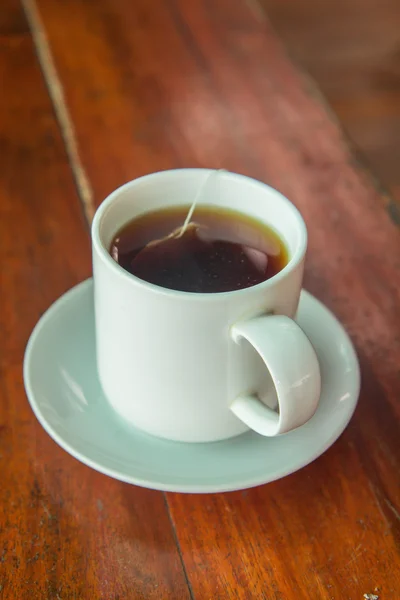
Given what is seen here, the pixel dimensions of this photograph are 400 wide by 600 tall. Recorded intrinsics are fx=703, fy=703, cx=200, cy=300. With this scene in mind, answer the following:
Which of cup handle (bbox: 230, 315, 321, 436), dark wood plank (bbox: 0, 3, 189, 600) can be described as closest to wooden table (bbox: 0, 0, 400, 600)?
dark wood plank (bbox: 0, 3, 189, 600)

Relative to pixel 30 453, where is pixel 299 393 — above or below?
above

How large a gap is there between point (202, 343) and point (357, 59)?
3.29 feet

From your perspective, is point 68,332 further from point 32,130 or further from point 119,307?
point 32,130

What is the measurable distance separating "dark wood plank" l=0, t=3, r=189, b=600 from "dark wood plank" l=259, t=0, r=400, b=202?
1.53 feet

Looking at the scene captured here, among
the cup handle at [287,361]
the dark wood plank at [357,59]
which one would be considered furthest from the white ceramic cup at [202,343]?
the dark wood plank at [357,59]

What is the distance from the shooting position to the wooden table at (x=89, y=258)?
0.51 metres

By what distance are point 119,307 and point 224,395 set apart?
4.2 inches

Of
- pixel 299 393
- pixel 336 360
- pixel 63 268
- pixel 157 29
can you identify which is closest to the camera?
pixel 299 393

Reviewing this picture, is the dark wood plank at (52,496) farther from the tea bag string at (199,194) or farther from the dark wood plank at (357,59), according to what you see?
the dark wood plank at (357,59)

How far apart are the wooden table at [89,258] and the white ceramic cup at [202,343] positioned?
0.23 ft

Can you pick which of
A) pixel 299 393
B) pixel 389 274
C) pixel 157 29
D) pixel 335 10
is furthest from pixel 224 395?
pixel 335 10

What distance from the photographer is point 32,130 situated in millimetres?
908

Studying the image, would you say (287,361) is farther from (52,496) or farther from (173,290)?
(52,496)

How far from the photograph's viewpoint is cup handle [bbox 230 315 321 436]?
0.48 m
